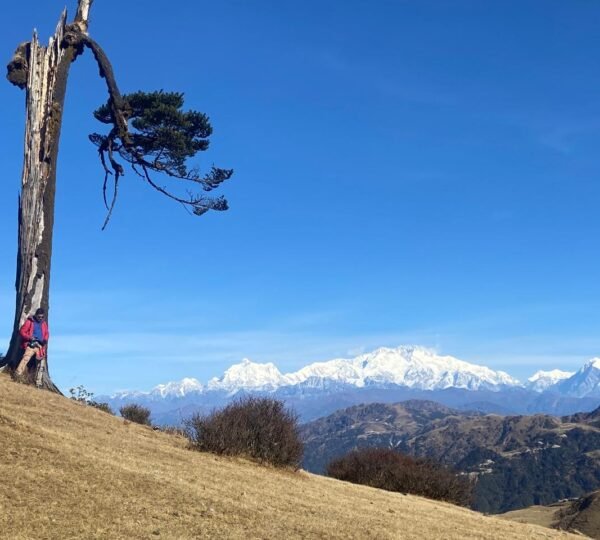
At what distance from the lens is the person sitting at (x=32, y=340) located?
1934 cm

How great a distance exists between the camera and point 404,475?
23719 mm

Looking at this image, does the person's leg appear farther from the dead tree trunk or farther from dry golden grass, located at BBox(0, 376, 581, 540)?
dry golden grass, located at BBox(0, 376, 581, 540)

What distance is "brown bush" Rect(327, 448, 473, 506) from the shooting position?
23.6 metres

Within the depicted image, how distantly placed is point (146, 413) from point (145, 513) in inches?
775

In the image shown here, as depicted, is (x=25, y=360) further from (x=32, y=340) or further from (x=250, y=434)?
(x=250, y=434)

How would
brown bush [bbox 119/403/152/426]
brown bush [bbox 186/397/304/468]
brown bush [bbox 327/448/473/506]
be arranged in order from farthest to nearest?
Result: brown bush [bbox 119/403/152/426] → brown bush [bbox 327/448/473/506] → brown bush [bbox 186/397/304/468]

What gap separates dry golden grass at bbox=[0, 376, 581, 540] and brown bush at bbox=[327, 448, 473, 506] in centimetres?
642

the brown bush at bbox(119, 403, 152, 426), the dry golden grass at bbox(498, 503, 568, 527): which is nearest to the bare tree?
the brown bush at bbox(119, 403, 152, 426)

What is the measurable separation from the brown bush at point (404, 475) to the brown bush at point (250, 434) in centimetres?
581

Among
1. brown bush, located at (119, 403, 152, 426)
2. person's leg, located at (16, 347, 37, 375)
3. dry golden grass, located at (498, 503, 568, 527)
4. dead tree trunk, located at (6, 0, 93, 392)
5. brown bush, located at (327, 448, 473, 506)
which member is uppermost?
dead tree trunk, located at (6, 0, 93, 392)

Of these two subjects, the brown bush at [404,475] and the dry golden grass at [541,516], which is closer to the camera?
the brown bush at [404,475]

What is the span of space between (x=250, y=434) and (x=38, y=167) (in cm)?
1105

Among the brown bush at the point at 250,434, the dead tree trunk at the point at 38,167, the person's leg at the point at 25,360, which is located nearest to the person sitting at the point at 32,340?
the person's leg at the point at 25,360

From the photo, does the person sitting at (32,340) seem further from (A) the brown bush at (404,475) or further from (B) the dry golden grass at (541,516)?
(B) the dry golden grass at (541,516)
